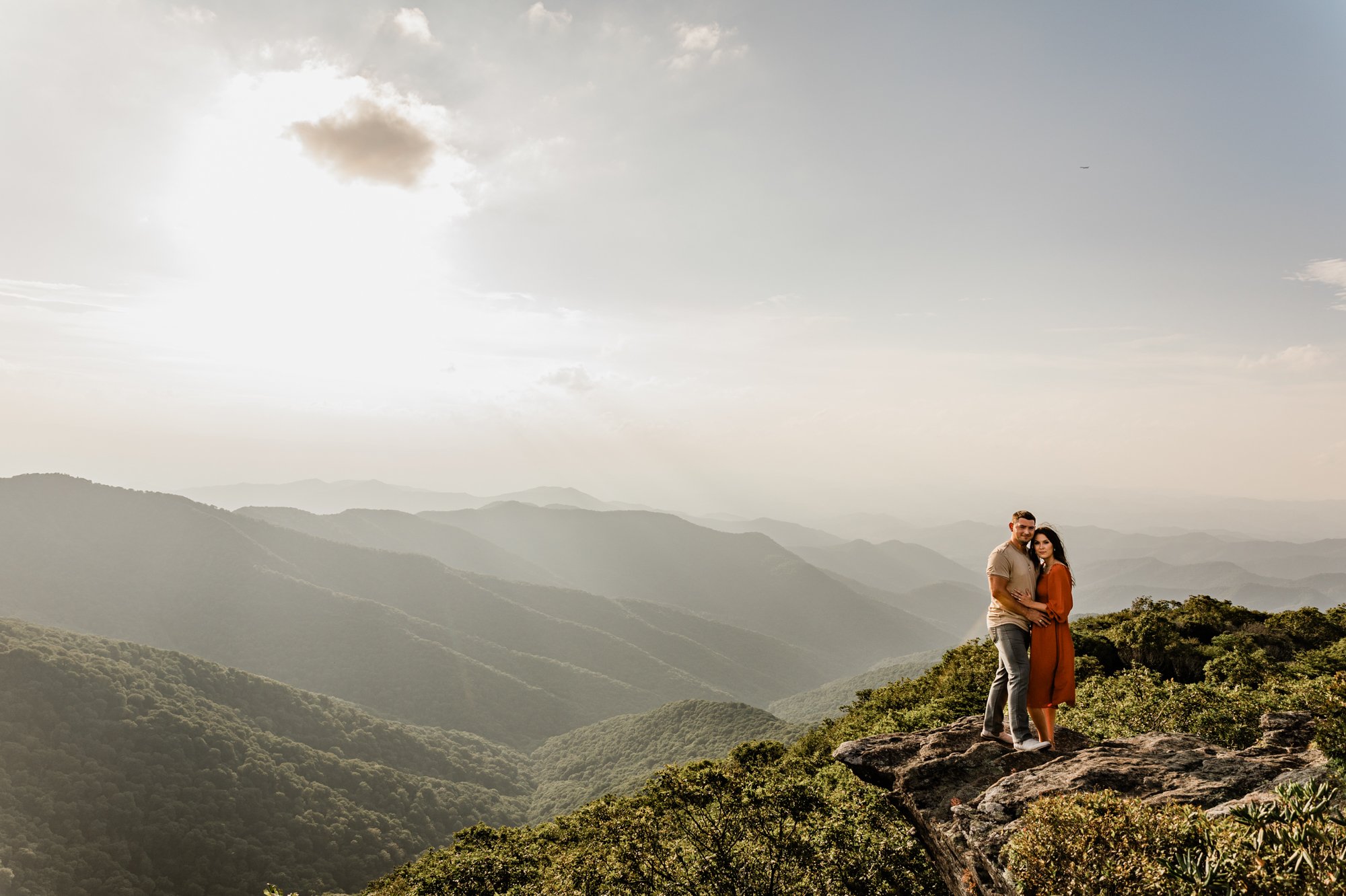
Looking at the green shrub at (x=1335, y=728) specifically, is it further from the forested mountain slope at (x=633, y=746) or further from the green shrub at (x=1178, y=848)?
the forested mountain slope at (x=633, y=746)

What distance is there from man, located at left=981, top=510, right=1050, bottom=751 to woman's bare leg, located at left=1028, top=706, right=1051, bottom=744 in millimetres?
154

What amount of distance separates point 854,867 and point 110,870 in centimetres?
13310

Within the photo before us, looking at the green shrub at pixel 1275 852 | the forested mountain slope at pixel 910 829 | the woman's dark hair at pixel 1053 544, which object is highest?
the woman's dark hair at pixel 1053 544

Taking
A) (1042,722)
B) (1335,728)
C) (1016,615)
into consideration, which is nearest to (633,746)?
(1042,722)

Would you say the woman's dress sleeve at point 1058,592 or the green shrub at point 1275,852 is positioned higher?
the woman's dress sleeve at point 1058,592

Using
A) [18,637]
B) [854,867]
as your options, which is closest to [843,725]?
[854,867]

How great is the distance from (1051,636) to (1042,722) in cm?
188

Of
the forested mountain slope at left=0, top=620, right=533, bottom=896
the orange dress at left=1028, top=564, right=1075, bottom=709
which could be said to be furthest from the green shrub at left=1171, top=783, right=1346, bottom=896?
the forested mountain slope at left=0, top=620, right=533, bottom=896

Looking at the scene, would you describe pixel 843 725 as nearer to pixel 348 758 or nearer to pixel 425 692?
pixel 348 758

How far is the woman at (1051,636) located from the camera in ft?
35.1

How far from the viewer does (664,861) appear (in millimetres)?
17234

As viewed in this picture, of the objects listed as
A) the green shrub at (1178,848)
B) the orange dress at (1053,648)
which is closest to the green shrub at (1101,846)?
the green shrub at (1178,848)

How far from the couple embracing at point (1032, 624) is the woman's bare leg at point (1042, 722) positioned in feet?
0.04

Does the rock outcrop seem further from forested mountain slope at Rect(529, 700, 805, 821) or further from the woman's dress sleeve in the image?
→ forested mountain slope at Rect(529, 700, 805, 821)
